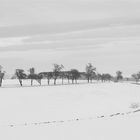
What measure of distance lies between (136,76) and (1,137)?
176 meters

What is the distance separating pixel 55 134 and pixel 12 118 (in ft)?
45.0

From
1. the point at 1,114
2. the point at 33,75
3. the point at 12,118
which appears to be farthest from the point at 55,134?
the point at 33,75

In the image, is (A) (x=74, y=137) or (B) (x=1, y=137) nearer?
(A) (x=74, y=137)

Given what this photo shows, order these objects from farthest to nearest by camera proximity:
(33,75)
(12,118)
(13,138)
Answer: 1. (33,75)
2. (12,118)
3. (13,138)

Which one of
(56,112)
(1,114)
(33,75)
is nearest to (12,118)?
(1,114)

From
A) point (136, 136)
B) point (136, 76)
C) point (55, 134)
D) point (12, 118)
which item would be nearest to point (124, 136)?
point (136, 136)

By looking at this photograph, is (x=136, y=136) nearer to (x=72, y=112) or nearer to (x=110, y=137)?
(x=110, y=137)

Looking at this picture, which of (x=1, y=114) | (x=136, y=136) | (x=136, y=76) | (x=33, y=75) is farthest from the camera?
(x=136, y=76)

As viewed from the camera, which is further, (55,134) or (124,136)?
(55,134)

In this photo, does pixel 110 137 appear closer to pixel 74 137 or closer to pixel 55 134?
pixel 74 137

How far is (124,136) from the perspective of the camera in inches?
543

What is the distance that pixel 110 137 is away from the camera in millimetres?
13703

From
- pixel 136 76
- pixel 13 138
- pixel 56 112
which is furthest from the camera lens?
pixel 136 76

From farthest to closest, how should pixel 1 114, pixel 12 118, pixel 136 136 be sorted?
pixel 1 114, pixel 12 118, pixel 136 136
